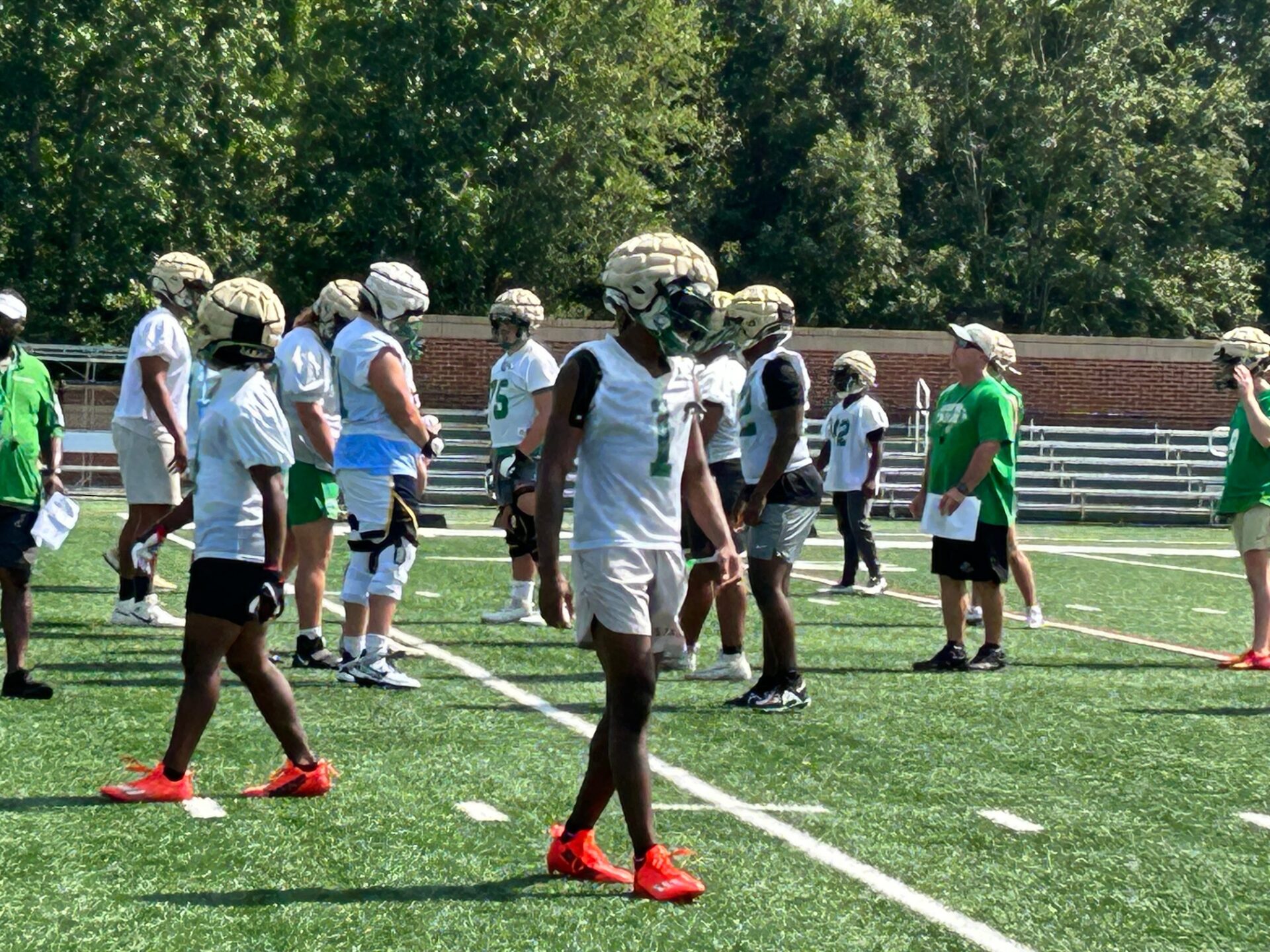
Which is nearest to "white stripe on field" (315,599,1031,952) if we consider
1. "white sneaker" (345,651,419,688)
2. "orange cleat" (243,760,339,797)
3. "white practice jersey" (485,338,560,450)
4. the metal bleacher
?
"white sneaker" (345,651,419,688)

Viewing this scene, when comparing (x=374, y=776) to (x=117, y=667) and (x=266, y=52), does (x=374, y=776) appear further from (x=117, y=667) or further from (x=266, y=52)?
(x=266, y=52)

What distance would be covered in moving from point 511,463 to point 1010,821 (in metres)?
4.67

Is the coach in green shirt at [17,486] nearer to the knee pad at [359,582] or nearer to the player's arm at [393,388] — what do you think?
the knee pad at [359,582]

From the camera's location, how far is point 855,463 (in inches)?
586

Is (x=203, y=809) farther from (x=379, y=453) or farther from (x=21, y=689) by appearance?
(x=379, y=453)

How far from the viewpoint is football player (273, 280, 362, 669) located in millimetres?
8977

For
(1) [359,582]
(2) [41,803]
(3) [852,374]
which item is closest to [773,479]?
(1) [359,582]

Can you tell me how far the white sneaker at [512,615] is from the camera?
456 inches

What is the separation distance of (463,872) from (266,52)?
29.8m

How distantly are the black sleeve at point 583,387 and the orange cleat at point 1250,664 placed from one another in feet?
21.6

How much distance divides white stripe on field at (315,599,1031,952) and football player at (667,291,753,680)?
1113 millimetres

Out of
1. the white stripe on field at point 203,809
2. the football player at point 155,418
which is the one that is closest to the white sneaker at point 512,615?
the football player at point 155,418

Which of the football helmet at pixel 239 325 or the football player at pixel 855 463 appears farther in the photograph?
the football player at pixel 855 463

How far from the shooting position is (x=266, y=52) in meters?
33.2
